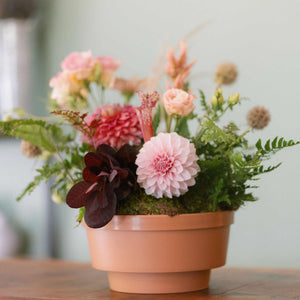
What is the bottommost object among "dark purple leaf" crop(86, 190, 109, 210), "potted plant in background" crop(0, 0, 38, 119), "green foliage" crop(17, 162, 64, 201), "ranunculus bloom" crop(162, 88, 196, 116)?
"dark purple leaf" crop(86, 190, 109, 210)

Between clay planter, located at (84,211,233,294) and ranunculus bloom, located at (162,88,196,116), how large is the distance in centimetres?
15

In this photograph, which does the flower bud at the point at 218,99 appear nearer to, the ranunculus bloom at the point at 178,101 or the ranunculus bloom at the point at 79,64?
the ranunculus bloom at the point at 178,101

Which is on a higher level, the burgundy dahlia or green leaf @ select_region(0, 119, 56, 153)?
green leaf @ select_region(0, 119, 56, 153)

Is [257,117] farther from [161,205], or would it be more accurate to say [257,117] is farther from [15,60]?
[15,60]

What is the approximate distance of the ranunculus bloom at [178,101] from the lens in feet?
2.24

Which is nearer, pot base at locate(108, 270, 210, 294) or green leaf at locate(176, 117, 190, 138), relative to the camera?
pot base at locate(108, 270, 210, 294)

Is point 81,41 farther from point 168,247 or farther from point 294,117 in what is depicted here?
point 168,247

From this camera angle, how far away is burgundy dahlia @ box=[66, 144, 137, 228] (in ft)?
2.07

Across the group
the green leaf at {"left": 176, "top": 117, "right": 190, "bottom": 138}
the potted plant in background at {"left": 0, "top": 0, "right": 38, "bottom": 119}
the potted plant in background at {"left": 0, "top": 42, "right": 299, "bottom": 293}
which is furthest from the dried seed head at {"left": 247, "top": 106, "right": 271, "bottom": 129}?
the potted plant in background at {"left": 0, "top": 0, "right": 38, "bottom": 119}

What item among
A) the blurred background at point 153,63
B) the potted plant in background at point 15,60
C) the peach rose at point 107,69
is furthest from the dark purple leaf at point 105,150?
the potted plant in background at point 15,60

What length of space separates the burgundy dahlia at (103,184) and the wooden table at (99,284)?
133mm

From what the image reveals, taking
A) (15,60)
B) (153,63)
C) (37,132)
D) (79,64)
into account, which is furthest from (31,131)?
(15,60)

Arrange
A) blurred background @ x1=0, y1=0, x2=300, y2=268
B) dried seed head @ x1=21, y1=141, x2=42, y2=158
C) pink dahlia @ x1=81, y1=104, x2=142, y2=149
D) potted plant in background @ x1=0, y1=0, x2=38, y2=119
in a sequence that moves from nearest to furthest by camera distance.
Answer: pink dahlia @ x1=81, y1=104, x2=142, y2=149, dried seed head @ x1=21, y1=141, x2=42, y2=158, blurred background @ x1=0, y1=0, x2=300, y2=268, potted plant in background @ x1=0, y1=0, x2=38, y2=119

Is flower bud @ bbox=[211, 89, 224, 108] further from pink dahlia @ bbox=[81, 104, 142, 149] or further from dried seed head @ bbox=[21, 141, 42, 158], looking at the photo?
dried seed head @ bbox=[21, 141, 42, 158]
